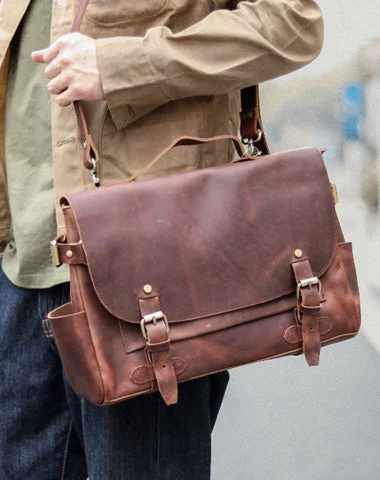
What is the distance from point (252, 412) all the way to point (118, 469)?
1.37 meters

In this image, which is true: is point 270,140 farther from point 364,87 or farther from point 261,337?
point 261,337

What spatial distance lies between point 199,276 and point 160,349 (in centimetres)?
12

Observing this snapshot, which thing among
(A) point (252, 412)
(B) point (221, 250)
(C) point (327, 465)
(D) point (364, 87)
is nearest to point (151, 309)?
(B) point (221, 250)

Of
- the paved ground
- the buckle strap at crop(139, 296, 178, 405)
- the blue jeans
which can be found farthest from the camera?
the paved ground

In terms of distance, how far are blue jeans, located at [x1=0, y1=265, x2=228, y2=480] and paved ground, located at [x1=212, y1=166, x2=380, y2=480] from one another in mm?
915

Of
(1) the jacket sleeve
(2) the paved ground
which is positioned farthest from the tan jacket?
(2) the paved ground

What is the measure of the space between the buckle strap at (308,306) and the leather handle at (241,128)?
212 mm

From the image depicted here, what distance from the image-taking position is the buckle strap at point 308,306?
3.90 feet

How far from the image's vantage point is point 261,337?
3.90ft

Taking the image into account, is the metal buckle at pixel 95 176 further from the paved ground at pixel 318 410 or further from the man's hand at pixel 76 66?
the paved ground at pixel 318 410

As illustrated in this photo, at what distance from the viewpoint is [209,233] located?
1.17m

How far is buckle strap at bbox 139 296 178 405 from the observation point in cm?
112

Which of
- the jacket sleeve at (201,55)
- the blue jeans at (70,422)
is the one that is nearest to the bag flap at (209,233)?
the jacket sleeve at (201,55)

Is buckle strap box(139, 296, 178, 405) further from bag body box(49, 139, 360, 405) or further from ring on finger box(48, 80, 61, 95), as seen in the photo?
ring on finger box(48, 80, 61, 95)
